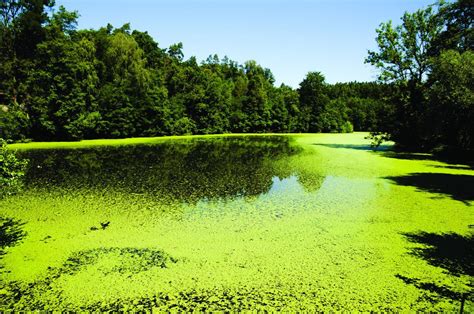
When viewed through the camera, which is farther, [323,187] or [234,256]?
[323,187]

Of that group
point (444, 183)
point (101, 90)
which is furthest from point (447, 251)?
point (101, 90)

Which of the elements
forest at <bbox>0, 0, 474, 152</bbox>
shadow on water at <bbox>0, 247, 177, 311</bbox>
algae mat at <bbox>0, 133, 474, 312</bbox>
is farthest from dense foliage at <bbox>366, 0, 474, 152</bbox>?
shadow on water at <bbox>0, 247, 177, 311</bbox>

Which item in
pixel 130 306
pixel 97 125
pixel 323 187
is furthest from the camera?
pixel 97 125

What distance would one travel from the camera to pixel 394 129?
27.2 m

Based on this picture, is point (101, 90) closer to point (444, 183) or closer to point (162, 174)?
point (162, 174)

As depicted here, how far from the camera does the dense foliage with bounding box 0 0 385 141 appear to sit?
30.5 meters

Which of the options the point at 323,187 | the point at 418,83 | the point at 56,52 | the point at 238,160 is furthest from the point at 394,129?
the point at 56,52

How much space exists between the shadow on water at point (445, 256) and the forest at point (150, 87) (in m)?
8.63

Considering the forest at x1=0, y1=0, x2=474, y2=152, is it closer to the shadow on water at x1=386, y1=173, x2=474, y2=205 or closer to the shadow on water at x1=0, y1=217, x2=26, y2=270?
the shadow on water at x1=386, y1=173, x2=474, y2=205

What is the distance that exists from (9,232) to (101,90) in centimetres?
3054

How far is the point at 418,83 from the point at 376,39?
16.7 ft

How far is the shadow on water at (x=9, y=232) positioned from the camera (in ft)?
23.1

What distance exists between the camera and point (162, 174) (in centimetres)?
1521

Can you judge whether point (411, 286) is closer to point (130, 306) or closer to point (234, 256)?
point (234, 256)
